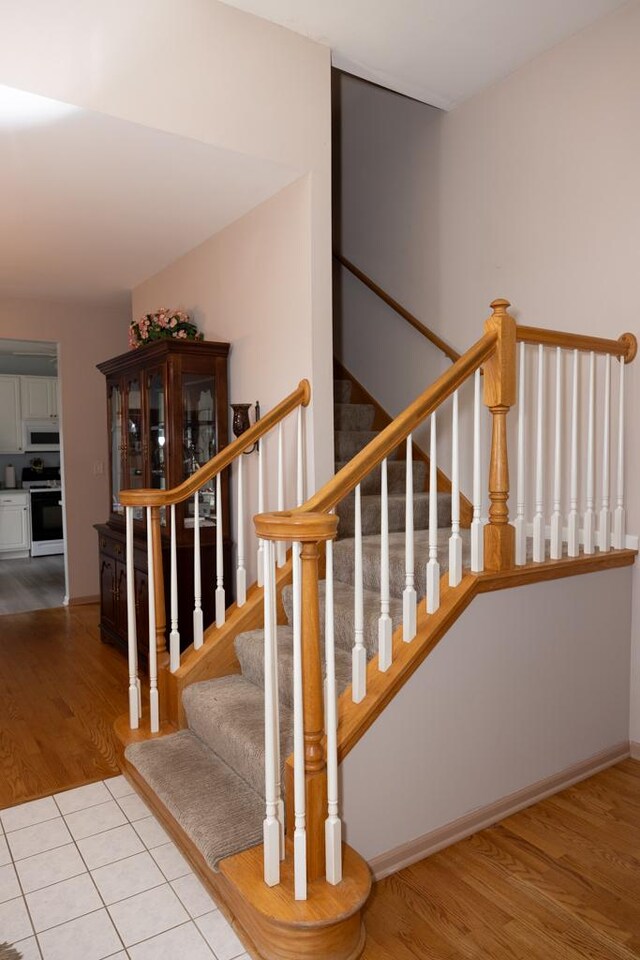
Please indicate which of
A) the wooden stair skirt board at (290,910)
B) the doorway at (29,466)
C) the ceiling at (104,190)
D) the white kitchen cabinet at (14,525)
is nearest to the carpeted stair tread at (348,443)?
the ceiling at (104,190)

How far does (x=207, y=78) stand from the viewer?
9.53 ft

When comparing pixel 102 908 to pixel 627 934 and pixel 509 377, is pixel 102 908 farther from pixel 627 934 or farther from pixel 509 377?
pixel 509 377

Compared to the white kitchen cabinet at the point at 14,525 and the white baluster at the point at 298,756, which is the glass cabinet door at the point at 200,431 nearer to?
the white baluster at the point at 298,756

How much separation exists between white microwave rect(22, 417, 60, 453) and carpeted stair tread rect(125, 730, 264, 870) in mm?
6833

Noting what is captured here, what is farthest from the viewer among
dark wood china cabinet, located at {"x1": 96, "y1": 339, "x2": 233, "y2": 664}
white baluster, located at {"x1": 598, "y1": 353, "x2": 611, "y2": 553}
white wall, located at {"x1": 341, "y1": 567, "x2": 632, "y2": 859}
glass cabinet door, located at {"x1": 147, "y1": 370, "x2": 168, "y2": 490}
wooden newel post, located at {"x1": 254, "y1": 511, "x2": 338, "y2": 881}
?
glass cabinet door, located at {"x1": 147, "y1": 370, "x2": 168, "y2": 490}

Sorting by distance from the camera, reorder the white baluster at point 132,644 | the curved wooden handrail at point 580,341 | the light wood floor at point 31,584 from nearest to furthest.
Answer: the curved wooden handrail at point 580,341
the white baluster at point 132,644
the light wood floor at point 31,584

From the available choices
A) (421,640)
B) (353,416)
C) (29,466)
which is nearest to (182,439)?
(353,416)

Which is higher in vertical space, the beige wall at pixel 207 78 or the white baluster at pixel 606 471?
the beige wall at pixel 207 78

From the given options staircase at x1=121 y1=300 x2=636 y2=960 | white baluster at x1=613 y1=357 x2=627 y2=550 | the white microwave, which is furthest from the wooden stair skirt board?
the white microwave

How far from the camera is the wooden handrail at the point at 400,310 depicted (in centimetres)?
400

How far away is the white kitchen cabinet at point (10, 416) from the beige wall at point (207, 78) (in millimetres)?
6350

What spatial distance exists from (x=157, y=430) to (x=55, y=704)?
1.68 meters

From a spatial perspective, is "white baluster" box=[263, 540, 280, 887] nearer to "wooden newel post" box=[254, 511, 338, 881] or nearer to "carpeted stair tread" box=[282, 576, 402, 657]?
"wooden newel post" box=[254, 511, 338, 881]

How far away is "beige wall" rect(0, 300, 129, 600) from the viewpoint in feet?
19.2
